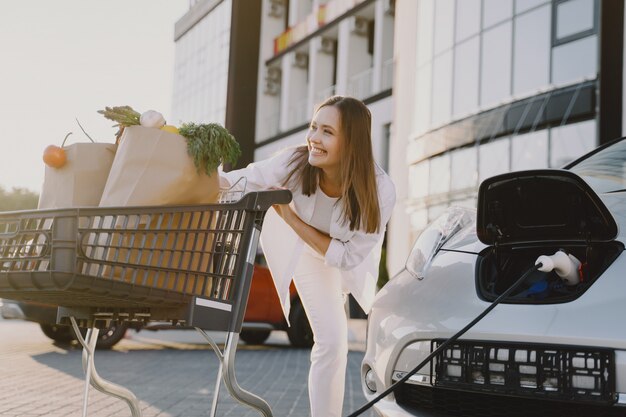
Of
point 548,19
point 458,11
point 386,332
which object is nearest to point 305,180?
point 386,332

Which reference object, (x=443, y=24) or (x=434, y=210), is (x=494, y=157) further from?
(x=443, y=24)

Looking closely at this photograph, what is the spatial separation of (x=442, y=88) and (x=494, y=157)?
323 centimetres

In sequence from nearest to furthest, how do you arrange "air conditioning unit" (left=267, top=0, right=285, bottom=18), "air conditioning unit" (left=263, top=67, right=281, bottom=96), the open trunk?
the open trunk
"air conditioning unit" (left=267, top=0, right=285, bottom=18)
"air conditioning unit" (left=263, top=67, right=281, bottom=96)

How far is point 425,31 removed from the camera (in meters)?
26.6

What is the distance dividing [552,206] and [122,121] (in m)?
1.52

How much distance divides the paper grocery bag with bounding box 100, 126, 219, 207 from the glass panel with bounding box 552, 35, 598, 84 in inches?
708

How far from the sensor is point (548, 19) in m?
20.9

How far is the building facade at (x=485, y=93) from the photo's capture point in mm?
20078

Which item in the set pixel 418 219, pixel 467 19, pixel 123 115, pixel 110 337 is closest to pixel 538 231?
pixel 123 115

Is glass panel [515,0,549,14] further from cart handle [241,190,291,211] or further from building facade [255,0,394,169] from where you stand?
cart handle [241,190,291,211]

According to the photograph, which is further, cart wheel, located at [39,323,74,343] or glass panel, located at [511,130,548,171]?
glass panel, located at [511,130,548,171]

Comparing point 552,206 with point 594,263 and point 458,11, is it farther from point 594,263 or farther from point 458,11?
point 458,11

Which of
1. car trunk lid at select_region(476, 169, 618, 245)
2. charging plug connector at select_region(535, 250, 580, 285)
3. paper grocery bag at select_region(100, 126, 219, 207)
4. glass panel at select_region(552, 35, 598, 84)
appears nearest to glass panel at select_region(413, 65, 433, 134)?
glass panel at select_region(552, 35, 598, 84)

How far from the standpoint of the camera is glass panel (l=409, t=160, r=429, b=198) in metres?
26.1
